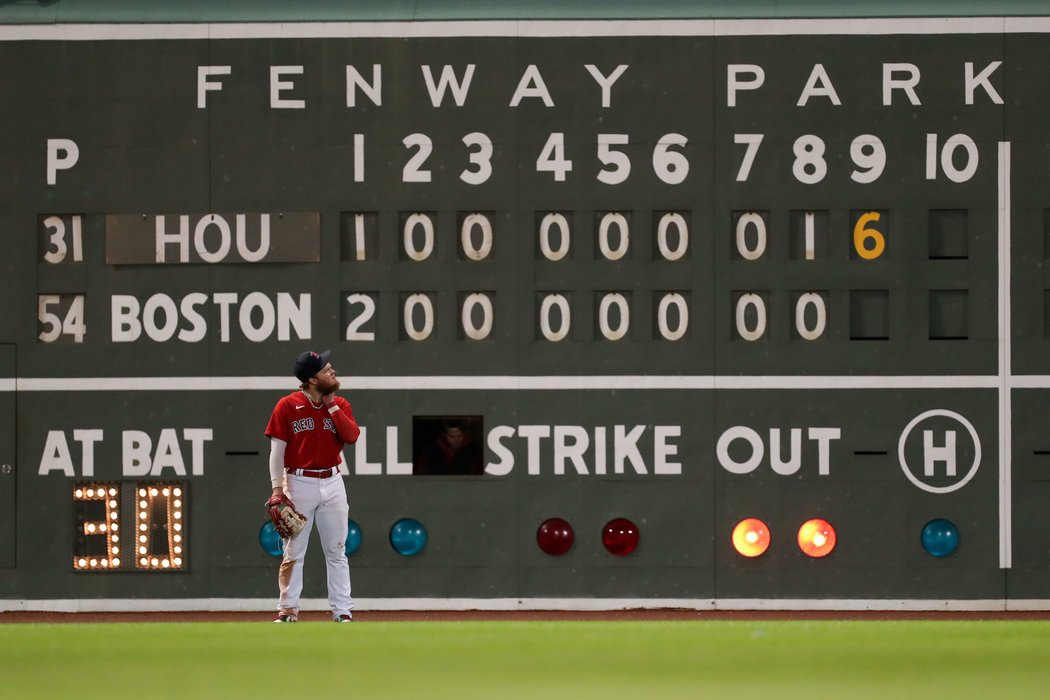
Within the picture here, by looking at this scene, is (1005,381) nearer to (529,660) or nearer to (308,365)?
(308,365)

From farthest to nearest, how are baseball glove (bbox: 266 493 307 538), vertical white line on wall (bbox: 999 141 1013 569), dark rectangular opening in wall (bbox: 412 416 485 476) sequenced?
dark rectangular opening in wall (bbox: 412 416 485 476) → vertical white line on wall (bbox: 999 141 1013 569) → baseball glove (bbox: 266 493 307 538)

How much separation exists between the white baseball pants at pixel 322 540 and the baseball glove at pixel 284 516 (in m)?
0.07

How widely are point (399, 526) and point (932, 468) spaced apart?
3.00m

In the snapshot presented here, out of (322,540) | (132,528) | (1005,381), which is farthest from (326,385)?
(1005,381)

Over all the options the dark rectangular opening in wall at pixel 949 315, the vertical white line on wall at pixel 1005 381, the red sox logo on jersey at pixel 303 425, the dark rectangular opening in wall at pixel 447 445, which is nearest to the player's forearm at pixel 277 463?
the red sox logo on jersey at pixel 303 425

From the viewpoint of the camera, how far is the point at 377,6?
28.9 feet

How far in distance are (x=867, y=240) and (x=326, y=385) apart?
10.2ft

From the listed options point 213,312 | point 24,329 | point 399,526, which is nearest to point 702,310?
point 399,526

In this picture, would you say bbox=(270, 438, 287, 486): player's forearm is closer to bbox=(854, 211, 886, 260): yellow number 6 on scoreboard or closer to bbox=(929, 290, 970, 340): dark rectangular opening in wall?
bbox=(854, 211, 886, 260): yellow number 6 on scoreboard

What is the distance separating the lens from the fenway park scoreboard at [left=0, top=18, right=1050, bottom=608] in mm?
8641

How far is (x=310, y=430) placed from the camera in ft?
26.3

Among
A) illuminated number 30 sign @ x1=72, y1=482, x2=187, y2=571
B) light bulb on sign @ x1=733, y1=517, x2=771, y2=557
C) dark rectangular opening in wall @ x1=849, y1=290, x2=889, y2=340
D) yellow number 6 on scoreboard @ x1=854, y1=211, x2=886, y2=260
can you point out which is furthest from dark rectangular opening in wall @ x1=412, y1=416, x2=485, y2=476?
yellow number 6 on scoreboard @ x1=854, y1=211, x2=886, y2=260

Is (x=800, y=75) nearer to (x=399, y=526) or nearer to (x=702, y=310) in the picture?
(x=702, y=310)

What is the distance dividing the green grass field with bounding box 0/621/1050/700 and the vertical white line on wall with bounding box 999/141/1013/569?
3559 mm
